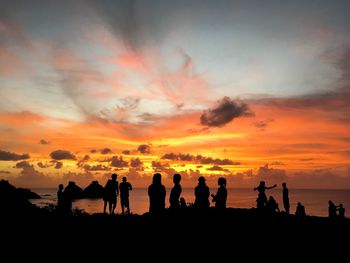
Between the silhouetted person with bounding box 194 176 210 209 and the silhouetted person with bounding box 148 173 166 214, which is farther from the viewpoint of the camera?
the silhouetted person with bounding box 194 176 210 209

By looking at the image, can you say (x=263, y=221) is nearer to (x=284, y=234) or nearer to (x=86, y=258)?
(x=284, y=234)

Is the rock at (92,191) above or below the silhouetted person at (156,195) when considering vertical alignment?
below

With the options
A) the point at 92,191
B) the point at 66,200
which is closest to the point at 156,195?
the point at 66,200

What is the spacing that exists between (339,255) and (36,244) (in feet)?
38.9

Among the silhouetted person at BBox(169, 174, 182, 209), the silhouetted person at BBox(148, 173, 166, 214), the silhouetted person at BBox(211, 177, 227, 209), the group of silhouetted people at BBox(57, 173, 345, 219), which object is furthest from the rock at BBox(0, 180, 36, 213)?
the silhouetted person at BBox(211, 177, 227, 209)

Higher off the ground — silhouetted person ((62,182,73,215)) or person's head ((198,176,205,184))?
person's head ((198,176,205,184))

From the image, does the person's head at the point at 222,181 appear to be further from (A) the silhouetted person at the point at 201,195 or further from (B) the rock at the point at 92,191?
(B) the rock at the point at 92,191

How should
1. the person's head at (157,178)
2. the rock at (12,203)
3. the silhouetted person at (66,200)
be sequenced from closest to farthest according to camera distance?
the person's head at (157,178), the silhouetted person at (66,200), the rock at (12,203)

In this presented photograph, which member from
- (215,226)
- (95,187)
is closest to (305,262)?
(215,226)

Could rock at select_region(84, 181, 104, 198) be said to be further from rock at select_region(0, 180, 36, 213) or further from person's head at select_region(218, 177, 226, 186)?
person's head at select_region(218, 177, 226, 186)

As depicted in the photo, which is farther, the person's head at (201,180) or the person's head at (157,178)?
the person's head at (201,180)

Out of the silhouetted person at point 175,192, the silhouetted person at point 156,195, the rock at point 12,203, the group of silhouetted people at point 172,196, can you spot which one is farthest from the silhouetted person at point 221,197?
the rock at point 12,203

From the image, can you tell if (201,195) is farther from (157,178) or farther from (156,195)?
(157,178)

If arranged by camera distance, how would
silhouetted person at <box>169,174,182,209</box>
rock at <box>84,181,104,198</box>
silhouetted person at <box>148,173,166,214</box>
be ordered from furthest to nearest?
rock at <box>84,181,104,198</box> < silhouetted person at <box>148,173,166,214</box> < silhouetted person at <box>169,174,182,209</box>
